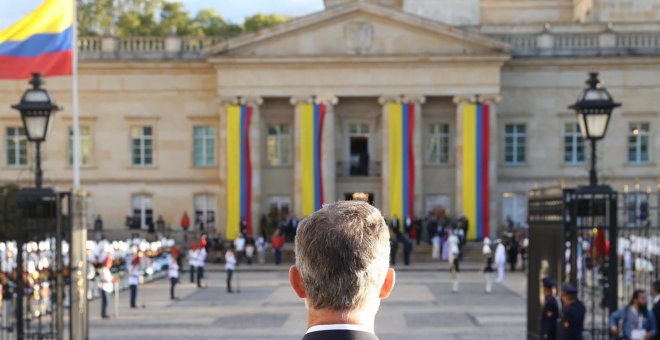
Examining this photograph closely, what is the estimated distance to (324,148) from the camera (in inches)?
2478

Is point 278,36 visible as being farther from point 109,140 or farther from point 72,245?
point 72,245

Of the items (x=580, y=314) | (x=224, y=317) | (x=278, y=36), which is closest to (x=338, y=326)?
(x=580, y=314)

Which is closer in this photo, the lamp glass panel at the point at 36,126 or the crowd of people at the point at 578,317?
the crowd of people at the point at 578,317

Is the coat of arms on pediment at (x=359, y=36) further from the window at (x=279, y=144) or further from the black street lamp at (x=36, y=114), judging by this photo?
the black street lamp at (x=36, y=114)

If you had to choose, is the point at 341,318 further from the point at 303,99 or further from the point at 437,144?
the point at 437,144

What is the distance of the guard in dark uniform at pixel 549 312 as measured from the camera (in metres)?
16.0

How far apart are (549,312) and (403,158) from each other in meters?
45.9

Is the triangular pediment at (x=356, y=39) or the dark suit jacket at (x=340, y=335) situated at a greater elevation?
the triangular pediment at (x=356, y=39)

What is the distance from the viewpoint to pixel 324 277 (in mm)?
4859

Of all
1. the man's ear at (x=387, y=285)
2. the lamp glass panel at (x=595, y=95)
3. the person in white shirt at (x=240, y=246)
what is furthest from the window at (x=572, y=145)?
the man's ear at (x=387, y=285)

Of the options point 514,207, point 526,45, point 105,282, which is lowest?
point 105,282

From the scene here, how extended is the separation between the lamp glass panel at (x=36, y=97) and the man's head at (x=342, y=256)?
1401cm

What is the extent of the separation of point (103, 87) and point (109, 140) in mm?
2496

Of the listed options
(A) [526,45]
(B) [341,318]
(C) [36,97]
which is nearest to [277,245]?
(A) [526,45]
